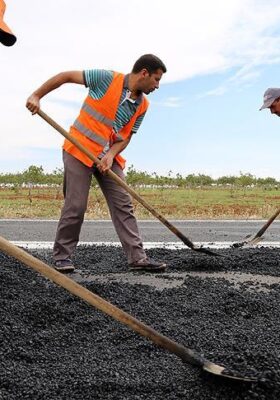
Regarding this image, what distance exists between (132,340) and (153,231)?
22.7 ft

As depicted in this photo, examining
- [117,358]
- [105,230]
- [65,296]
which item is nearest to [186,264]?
[65,296]

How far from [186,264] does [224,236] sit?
356cm

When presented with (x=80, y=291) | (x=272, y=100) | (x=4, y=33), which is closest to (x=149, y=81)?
(x=272, y=100)

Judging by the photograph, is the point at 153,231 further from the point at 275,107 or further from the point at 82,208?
the point at 275,107

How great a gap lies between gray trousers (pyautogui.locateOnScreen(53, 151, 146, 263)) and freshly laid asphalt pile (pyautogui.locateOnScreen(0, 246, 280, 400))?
0.30 m

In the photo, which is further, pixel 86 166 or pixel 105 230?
pixel 105 230

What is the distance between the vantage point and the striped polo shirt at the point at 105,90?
5.79 m

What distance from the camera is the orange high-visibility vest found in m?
5.88

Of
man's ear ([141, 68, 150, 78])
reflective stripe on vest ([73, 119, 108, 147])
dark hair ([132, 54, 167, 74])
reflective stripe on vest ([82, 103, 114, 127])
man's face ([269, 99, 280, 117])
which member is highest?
dark hair ([132, 54, 167, 74])

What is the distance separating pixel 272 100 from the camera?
20.1 ft

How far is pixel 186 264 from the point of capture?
6.68m

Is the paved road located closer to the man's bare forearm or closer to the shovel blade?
the man's bare forearm

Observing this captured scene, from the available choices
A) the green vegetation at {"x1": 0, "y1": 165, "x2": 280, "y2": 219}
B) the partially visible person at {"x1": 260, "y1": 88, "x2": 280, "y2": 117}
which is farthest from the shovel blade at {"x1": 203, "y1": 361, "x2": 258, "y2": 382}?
the green vegetation at {"x1": 0, "y1": 165, "x2": 280, "y2": 219}

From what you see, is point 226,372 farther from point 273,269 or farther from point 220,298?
point 273,269
